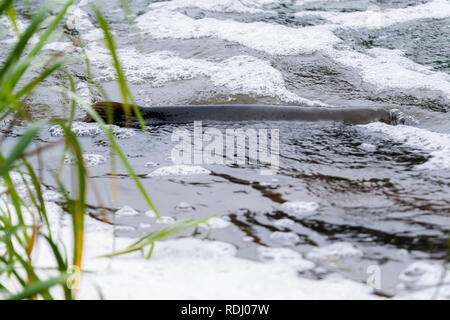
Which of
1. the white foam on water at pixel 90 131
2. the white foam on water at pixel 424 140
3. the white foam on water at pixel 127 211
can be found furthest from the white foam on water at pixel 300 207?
the white foam on water at pixel 90 131

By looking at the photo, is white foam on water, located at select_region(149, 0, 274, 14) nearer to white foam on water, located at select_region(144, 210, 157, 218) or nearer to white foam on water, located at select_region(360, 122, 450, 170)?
white foam on water, located at select_region(360, 122, 450, 170)

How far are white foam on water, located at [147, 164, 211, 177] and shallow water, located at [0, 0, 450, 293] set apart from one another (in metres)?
0.02

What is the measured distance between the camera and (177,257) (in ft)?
6.28

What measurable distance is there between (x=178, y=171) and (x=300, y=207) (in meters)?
0.64

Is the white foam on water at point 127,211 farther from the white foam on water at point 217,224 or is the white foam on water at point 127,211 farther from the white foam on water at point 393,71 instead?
the white foam on water at point 393,71

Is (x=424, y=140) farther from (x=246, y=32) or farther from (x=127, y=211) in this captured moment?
(x=246, y=32)

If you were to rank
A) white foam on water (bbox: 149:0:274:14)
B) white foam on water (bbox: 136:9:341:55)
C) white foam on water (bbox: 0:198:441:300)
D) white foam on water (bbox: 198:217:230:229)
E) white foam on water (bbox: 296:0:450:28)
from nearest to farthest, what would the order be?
white foam on water (bbox: 0:198:441:300) → white foam on water (bbox: 198:217:230:229) → white foam on water (bbox: 136:9:341:55) → white foam on water (bbox: 296:0:450:28) → white foam on water (bbox: 149:0:274:14)

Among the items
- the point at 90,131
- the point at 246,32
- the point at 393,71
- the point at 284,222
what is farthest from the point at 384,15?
the point at 284,222

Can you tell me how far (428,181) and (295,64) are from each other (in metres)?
2.00

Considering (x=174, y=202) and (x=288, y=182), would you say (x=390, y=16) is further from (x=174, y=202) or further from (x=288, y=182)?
(x=174, y=202)

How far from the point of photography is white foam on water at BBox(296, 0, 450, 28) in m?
5.24

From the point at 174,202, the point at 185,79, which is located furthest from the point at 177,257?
the point at 185,79

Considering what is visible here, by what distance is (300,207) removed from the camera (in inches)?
87.8

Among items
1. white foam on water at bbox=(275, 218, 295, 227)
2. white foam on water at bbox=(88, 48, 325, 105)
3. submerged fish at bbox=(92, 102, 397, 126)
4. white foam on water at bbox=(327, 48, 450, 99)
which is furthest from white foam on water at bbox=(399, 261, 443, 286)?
white foam on water at bbox=(327, 48, 450, 99)
